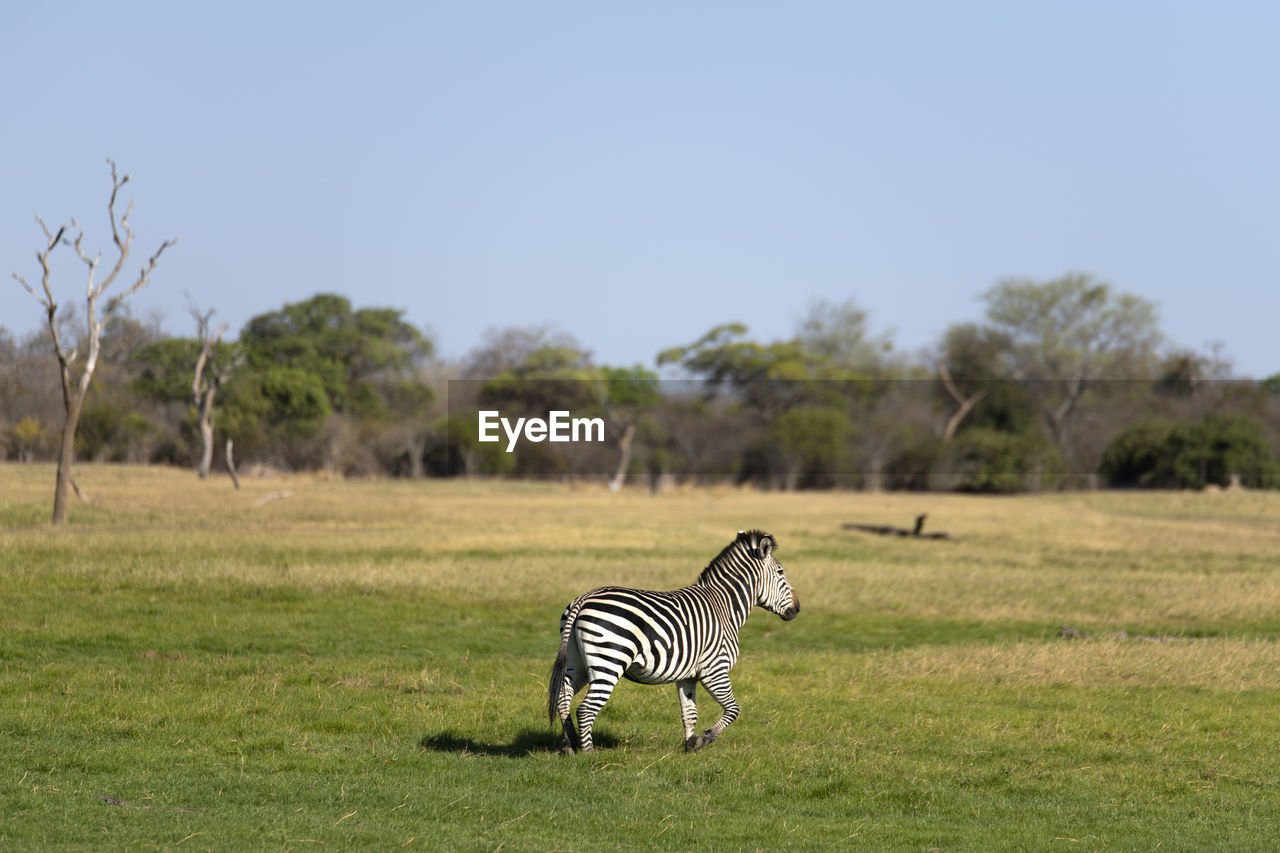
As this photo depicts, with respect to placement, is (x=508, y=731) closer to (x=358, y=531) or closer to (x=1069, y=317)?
(x=358, y=531)

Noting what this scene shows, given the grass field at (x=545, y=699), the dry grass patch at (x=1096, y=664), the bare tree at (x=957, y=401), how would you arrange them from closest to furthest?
the grass field at (x=545, y=699) → the dry grass patch at (x=1096, y=664) → the bare tree at (x=957, y=401)

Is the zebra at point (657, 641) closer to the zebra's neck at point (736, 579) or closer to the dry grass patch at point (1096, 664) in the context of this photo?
the zebra's neck at point (736, 579)

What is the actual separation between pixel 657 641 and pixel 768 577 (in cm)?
187

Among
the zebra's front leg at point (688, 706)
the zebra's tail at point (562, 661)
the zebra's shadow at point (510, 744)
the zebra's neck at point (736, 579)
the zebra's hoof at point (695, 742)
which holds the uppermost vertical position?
the zebra's neck at point (736, 579)

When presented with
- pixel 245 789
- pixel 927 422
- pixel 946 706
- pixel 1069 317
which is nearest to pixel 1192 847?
pixel 946 706

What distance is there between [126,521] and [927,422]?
5766cm

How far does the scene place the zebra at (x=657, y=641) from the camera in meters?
9.98

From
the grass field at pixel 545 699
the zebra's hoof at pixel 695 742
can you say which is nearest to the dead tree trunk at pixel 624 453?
the grass field at pixel 545 699

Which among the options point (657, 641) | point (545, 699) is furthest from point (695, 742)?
point (545, 699)

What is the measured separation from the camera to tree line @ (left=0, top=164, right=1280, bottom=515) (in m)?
63.6

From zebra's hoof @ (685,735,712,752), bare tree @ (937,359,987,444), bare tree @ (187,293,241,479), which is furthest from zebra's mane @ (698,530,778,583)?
bare tree @ (937,359,987,444)

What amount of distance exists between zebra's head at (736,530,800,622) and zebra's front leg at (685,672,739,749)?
1.08 meters

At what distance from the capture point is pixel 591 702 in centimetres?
1008

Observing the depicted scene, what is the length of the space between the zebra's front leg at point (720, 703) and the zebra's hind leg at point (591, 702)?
108 centimetres
